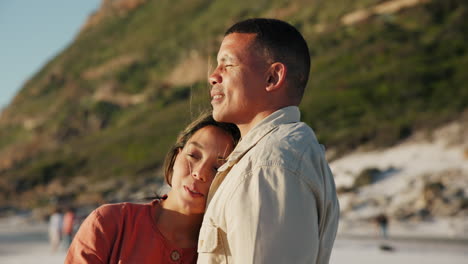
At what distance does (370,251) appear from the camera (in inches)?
542

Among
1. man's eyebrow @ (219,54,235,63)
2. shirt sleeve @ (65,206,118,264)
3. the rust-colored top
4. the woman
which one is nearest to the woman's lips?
the woman

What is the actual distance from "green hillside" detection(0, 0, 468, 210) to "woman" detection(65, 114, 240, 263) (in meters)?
0.40

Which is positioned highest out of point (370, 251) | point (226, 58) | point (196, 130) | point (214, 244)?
point (226, 58)

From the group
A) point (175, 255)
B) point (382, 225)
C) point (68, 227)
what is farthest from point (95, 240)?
point (382, 225)

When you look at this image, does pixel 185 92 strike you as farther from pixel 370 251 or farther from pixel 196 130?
pixel 196 130

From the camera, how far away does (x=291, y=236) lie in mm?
1975

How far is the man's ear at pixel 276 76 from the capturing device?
8.00 feet

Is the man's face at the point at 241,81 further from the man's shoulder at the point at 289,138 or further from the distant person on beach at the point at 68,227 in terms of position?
the distant person on beach at the point at 68,227

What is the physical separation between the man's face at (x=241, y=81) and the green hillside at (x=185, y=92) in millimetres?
717

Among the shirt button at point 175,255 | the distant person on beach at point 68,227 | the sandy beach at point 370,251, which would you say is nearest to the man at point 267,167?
the shirt button at point 175,255

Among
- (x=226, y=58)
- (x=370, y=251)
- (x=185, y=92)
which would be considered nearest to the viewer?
(x=226, y=58)

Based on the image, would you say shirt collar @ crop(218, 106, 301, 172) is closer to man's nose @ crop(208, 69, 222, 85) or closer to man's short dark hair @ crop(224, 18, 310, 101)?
man's short dark hair @ crop(224, 18, 310, 101)

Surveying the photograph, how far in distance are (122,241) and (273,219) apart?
1003mm

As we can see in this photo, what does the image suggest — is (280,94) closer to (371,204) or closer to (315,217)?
(315,217)
